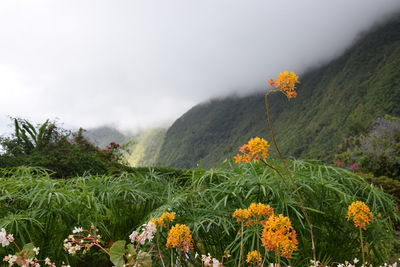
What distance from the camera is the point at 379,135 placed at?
12.5 meters

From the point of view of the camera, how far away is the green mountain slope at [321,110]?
5878cm


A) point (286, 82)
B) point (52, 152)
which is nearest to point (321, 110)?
point (52, 152)

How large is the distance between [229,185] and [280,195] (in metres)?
0.31

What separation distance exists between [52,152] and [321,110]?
83700 mm

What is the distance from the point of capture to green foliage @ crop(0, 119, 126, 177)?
7.77 m

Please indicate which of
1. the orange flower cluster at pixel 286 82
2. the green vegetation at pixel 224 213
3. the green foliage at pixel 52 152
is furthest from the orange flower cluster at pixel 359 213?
the green foliage at pixel 52 152

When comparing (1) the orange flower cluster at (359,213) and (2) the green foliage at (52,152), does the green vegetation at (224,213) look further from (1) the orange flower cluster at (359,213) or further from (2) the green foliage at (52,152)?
(2) the green foliage at (52,152)

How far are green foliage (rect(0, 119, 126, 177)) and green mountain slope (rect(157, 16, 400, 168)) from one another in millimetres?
9466

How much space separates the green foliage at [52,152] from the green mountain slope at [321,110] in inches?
373

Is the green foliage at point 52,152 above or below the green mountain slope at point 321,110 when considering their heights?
above

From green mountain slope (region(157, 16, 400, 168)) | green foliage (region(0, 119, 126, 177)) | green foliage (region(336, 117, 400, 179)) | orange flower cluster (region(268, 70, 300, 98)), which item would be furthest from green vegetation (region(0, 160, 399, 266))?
green mountain slope (region(157, 16, 400, 168))

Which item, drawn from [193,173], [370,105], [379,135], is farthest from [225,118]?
[193,173]

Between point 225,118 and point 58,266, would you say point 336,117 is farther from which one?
point 225,118

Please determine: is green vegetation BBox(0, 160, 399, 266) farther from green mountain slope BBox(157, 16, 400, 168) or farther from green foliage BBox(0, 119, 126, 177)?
green mountain slope BBox(157, 16, 400, 168)
